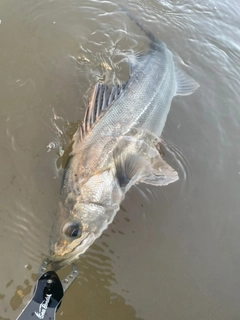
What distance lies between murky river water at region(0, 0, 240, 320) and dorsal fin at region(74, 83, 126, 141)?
1.42 ft

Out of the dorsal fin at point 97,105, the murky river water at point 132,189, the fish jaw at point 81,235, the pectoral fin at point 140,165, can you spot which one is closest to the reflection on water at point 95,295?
the murky river water at point 132,189

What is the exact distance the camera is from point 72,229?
2652 mm

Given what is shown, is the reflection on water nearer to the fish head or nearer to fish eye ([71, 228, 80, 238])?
the fish head

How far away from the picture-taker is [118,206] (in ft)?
10.2

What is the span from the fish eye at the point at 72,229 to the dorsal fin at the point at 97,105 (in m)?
0.89

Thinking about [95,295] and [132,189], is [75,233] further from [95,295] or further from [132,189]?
[132,189]

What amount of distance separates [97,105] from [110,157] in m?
0.57

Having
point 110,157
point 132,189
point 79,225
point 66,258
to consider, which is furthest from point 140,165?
point 66,258

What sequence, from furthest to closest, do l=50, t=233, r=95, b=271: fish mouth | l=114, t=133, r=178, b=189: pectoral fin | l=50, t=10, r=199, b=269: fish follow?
l=114, t=133, r=178, b=189: pectoral fin → l=50, t=10, r=199, b=269: fish → l=50, t=233, r=95, b=271: fish mouth

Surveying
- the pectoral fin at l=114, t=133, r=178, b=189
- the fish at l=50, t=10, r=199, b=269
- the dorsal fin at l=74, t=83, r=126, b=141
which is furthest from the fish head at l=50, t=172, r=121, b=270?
the dorsal fin at l=74, t=83, r=126, b=141

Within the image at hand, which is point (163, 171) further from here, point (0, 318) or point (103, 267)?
point (0, 318)

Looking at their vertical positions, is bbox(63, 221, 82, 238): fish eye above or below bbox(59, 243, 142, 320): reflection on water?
above

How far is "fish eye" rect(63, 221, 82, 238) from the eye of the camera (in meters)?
2.63

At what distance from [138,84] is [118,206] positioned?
4.67 ft
